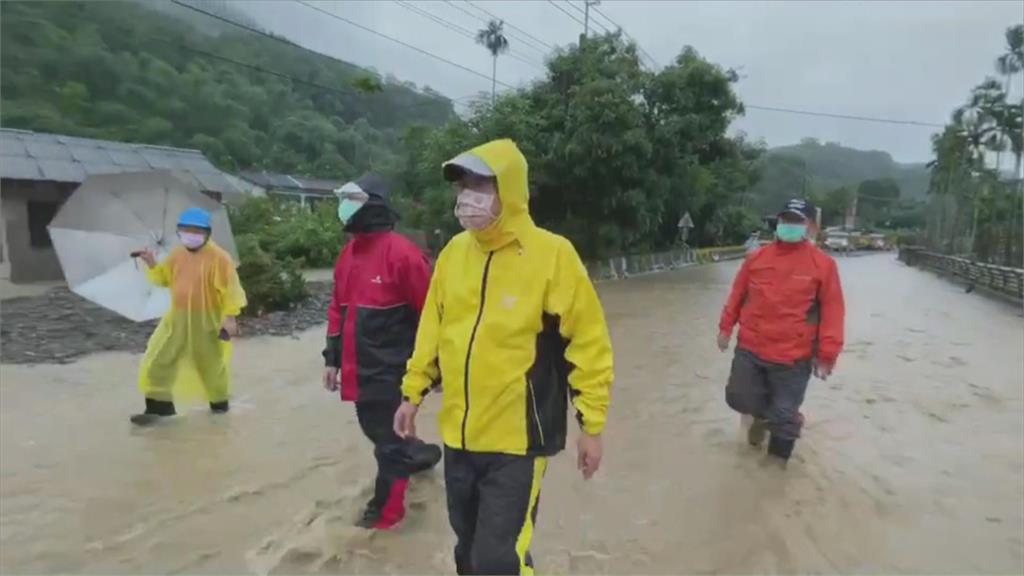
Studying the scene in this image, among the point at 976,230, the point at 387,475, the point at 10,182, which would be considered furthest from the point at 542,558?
the point at 976,230

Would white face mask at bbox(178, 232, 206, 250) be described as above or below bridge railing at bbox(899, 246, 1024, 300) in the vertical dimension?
above

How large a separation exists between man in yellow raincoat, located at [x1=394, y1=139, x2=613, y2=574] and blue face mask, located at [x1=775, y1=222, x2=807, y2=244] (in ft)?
9.42

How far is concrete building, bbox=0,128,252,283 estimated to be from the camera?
56.5 ft

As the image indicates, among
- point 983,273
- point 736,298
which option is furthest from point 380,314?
point 983,273

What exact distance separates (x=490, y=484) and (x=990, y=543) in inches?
123

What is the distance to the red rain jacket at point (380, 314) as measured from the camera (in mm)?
4070

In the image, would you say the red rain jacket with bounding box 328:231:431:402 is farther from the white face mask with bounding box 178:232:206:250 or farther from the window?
the window

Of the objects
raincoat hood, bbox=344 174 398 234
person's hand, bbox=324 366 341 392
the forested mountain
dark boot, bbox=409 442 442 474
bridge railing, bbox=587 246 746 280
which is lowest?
bridge railing, bbox=587 246 746 280

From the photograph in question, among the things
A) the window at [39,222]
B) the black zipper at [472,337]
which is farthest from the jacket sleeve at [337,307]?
the window at [39,222]

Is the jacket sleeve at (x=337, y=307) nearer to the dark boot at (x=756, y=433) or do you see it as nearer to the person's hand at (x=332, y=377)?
the person's hand at (x=332, y=377)

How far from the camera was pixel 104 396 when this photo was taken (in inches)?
309

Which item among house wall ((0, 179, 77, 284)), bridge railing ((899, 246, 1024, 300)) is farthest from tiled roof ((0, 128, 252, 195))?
bridge railing ((899, 246, 1024, 300))

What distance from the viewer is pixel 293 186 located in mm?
39781

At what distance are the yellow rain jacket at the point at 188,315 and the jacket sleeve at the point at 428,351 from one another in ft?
11.5
